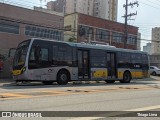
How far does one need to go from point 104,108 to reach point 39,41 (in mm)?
13336

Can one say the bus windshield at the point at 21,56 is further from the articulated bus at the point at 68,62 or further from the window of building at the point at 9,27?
the window of building at the point at 9,27

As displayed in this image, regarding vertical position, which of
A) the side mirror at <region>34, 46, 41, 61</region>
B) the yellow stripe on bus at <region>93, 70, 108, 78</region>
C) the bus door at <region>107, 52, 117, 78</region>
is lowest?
the yellow stripe on bus at <region>93, 70, 108, 78</region>

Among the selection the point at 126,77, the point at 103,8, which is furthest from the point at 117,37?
the point at 103,8

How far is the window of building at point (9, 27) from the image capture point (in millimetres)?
34281

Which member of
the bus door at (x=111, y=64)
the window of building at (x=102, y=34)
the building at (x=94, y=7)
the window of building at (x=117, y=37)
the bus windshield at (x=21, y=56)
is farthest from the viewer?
the building at (x=94, y=7)

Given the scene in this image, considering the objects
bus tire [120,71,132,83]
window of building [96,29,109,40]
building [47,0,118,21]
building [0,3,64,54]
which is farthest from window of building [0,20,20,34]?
building [47,0,118,21]

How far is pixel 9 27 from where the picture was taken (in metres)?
35.1

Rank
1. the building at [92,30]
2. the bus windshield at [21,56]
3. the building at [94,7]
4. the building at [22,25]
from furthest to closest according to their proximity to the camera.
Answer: the building at [94,7] < the building at [92,30] < the building at [22,25] < the bus windshield at [21,56]

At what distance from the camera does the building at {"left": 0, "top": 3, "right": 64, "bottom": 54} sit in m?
34.3

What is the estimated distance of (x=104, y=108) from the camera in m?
11.4

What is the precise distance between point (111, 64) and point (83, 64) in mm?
3666

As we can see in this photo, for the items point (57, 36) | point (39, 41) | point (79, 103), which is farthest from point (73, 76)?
point (57, 36)

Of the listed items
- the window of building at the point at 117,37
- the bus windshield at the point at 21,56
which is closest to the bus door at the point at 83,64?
the bus windshield at the point at 21,56

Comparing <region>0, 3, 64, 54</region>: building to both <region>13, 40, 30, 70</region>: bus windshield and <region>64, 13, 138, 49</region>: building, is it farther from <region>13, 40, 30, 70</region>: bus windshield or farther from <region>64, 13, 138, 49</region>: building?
<region>13, 40, 30, 70</region>: bus windshield
